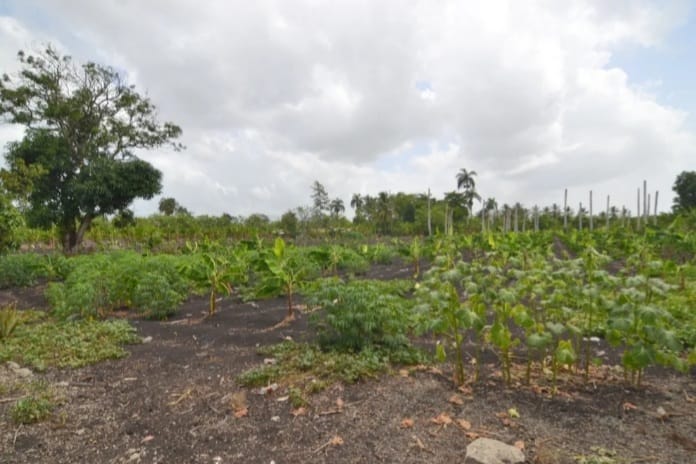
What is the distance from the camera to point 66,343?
225 inches

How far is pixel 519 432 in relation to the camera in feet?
10.00

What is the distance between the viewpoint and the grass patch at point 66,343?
516 cm

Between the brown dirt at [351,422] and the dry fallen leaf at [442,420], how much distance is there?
0.04 metres

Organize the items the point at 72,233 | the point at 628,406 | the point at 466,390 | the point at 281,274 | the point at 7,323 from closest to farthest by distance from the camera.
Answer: the point at 628,406 < the point at 466,390 < the point at 7,323 < the point at 281,274 < the point at 72,233

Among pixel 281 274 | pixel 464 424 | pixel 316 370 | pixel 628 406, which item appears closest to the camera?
pixel 464 424

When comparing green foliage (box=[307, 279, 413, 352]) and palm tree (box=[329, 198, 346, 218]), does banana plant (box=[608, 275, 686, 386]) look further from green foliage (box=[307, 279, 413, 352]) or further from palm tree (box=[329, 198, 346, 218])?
palm tree (box=[329, 198, 346, 218])

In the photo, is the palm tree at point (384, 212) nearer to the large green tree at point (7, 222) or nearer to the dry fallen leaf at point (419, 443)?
the large green tree at point (7, 222)

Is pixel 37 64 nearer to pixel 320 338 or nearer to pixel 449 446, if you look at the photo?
pixel 320 338

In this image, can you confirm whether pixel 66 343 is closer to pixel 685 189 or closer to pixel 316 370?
pixel 316 370

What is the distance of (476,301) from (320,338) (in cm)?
187

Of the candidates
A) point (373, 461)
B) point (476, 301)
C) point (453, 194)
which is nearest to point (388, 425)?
point (373, 461)

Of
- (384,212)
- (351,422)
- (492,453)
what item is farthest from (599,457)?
(384,212)

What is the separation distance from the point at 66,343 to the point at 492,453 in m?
5.71

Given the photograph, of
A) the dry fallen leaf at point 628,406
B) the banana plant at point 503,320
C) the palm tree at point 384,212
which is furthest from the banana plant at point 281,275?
the palm tree at point 384,212
